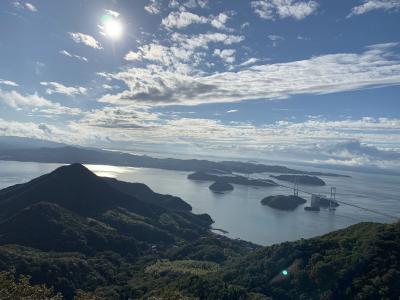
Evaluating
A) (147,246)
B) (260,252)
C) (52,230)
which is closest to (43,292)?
(260,252)

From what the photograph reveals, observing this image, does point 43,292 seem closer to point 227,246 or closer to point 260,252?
point 260,252

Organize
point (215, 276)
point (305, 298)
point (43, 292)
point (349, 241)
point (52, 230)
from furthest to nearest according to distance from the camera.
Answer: point (52, 230) → point (215, 276) → point (349, 241) → point (305, 298) → point (43, 292)

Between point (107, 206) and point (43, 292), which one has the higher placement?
point (43, 292)

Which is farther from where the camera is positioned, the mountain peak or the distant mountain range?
the mountain peak

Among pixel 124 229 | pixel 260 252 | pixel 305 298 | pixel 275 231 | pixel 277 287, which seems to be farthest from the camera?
pixel 275 231

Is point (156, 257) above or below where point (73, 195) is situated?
below

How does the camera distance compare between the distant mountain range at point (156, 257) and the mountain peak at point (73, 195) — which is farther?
the mountain peak at point (73, 195)

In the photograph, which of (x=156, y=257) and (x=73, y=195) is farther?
(x=73, y=195)

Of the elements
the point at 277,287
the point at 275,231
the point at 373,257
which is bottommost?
the point at 275,231
